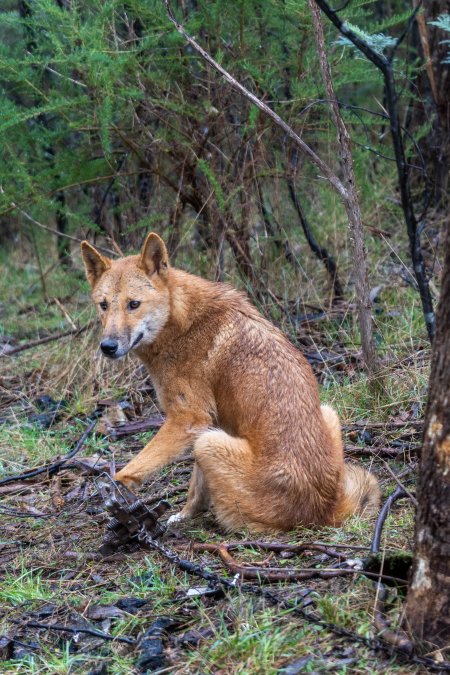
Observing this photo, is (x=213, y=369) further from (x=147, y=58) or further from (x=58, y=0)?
(x=58, y=0)

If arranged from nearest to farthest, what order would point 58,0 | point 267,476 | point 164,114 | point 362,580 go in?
point 362,580, point 267,476, point 164,114, point 58,0

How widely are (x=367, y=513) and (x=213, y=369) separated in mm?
1289

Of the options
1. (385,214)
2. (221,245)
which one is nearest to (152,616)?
(221,245)

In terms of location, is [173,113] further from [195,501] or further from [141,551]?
[141,551]

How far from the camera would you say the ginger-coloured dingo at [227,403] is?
15.4 feet

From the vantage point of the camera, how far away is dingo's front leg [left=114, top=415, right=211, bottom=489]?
502 centimetres

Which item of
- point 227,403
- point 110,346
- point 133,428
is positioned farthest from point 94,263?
point 133,428

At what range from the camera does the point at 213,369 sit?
5223mm

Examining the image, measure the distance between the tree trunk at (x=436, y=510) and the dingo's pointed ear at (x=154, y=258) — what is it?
8.92 feet

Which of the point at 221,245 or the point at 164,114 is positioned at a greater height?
the point at 164,114

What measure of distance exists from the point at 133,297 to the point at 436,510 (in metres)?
2.84

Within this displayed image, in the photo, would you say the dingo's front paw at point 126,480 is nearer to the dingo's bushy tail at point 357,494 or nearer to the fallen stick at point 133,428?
the dingo's bushy tail at point 357,494

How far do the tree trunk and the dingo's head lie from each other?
256cm

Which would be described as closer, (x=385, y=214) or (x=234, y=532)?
(x=234, y=532)
